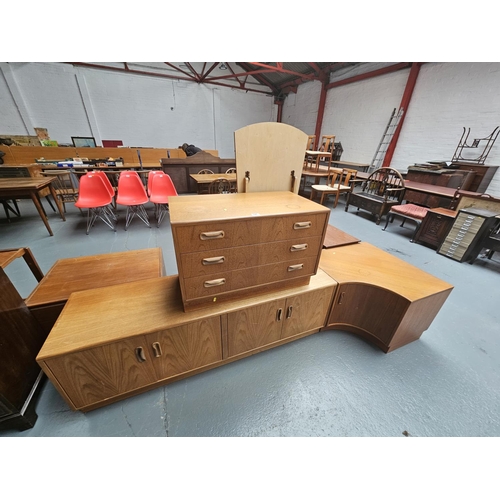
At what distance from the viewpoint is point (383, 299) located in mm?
1449

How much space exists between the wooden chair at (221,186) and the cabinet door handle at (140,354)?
3.45m

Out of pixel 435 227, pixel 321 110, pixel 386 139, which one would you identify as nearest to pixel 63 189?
pixel 435 227

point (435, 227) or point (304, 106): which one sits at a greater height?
point (304, 106)

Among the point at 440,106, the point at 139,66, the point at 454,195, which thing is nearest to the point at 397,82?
the point at 440,106

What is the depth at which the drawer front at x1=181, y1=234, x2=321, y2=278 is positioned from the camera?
1.04m

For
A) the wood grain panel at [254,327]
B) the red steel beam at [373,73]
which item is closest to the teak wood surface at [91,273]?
the wood grain panel at [254,327]

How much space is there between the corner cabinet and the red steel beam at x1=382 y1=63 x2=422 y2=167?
6.01 m

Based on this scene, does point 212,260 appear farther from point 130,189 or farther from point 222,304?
point 130,189

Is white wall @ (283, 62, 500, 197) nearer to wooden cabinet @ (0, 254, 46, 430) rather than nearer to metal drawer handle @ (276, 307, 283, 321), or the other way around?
metal drawer handle @ (276, 307, 283, 321)

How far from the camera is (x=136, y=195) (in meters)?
3.49

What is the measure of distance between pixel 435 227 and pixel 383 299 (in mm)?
2544

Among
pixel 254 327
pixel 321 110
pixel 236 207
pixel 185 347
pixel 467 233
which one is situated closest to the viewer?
pixel 236 207

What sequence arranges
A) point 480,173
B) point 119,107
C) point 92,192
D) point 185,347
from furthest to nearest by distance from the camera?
point 119,107 → point 480,173 → point 92,192 → point 185,347

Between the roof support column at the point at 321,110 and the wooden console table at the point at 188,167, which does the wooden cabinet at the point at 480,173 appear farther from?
the wooden console table at the point at 188,167
